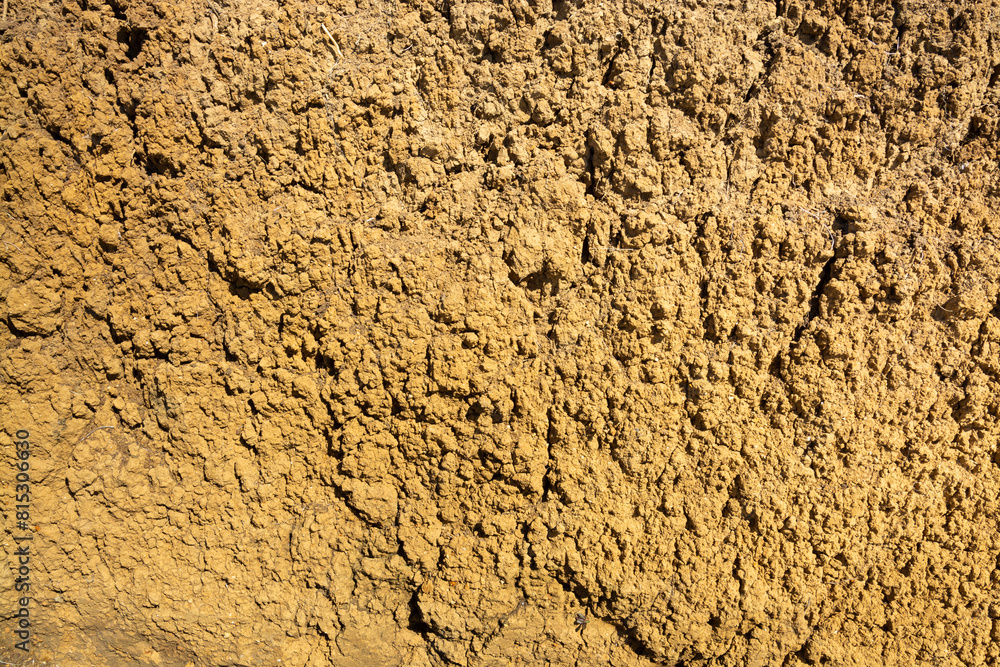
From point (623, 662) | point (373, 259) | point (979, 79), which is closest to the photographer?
point (979, 79)

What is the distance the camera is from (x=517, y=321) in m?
1.90

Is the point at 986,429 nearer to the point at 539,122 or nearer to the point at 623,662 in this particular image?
the point at 623,662

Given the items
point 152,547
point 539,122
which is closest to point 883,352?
point 539,122

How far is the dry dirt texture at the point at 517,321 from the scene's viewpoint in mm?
1774

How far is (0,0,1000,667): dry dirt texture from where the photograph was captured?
5.82 feet

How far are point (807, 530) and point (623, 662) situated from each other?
2.41ft

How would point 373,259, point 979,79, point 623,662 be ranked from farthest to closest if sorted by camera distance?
1. point 623,662
2. point 373,259
3. point 979,79

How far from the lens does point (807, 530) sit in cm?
188
